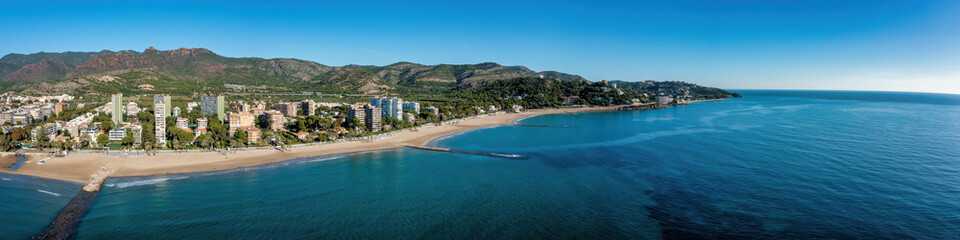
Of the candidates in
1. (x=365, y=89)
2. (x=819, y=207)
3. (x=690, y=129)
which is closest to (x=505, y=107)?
(x=690, y=129)

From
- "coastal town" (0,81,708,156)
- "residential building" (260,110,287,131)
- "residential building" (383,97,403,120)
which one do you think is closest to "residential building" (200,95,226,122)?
"coastal town" (0,81,708,156)

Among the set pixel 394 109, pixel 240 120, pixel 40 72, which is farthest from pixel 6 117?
pixel 40 72

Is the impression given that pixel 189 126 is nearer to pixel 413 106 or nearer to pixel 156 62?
pixel 413 106

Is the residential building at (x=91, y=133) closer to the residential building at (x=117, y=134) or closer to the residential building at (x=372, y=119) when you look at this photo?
the residential building at (x=117, y=134)

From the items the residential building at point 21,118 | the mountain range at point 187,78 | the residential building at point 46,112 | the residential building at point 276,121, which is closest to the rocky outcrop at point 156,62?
the mountain range at point 187,78

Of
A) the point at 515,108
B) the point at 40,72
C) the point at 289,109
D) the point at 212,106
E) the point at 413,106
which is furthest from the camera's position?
the point at 40,72

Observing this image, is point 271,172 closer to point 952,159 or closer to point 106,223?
point 106,223
